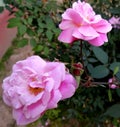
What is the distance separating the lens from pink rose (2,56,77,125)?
0.64 metres

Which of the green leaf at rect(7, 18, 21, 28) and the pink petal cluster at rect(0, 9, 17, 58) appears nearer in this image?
the green leaf at rect(7, 18, 21, 28)

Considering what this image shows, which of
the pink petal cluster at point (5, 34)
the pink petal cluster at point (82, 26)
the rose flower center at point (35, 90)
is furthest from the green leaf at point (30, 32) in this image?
the pink petal cluster at point (5, 34)

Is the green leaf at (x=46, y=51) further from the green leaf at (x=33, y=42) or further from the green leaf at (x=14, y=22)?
the green leaf at (x=14, y=22)

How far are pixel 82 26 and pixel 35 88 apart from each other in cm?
20

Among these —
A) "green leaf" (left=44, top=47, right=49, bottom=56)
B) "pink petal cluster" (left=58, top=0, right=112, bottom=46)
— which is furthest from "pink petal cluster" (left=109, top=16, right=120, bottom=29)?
"pink petal cluster" (left=58, top=0, right=112, bottom=46)

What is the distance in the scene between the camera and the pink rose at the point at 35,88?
2.09 feet

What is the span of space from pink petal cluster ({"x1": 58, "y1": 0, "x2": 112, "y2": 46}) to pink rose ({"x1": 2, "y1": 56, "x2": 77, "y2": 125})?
0.36 ft

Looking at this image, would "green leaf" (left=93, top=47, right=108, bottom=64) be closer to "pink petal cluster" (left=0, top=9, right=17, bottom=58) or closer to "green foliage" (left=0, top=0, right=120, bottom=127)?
"green foliage" (left=0, top=0, right=120, bottom=127)

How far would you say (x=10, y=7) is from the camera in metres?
1.41

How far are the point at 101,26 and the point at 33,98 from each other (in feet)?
0.83

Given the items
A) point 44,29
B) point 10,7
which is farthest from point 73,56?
point 10,7

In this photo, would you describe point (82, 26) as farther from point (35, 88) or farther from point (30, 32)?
point (30, 32)

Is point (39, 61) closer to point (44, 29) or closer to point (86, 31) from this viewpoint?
Result: point (86, 31)

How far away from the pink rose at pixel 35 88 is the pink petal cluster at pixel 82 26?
108 mm
